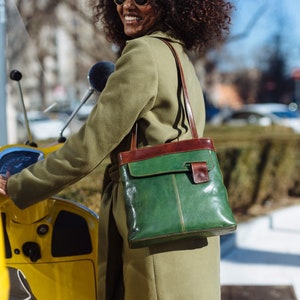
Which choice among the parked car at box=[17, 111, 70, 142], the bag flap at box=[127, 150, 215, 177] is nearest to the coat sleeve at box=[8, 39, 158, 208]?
the bag flap at box=[127, 150, 215, 177]

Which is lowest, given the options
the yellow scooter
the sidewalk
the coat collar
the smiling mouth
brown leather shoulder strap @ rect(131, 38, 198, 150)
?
the sidewalk

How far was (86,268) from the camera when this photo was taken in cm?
219

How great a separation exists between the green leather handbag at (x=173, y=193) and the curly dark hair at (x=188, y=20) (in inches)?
16.4

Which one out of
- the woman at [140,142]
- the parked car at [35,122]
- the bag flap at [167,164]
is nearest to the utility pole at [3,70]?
the parked car at [35,122]

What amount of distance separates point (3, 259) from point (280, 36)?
50.2 meters

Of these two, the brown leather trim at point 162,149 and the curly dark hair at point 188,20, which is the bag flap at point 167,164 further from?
the curly dark hair at point 188,20

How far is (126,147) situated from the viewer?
6.19 feet

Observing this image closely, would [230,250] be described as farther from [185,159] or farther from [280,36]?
[280,36]

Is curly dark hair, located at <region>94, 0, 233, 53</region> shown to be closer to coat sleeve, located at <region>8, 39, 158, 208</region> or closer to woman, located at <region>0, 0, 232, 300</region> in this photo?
woman, located at <region>0, 0, 232, 300</region>

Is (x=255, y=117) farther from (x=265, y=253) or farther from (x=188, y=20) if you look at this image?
(x=188, y=20)

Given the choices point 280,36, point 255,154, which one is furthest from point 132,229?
point 280,36

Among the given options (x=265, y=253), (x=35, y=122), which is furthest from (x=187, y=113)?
(x=265, y=253)

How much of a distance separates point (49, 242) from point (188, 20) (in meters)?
0.88

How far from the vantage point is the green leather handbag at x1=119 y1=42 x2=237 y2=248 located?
172cm
